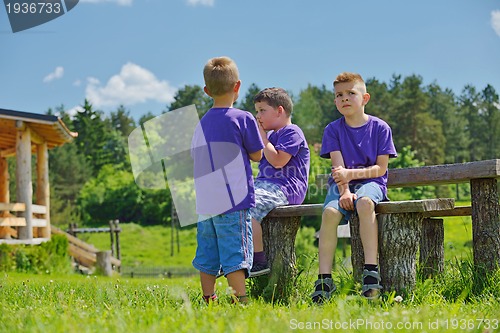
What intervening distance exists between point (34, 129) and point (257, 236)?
1308 centimetres

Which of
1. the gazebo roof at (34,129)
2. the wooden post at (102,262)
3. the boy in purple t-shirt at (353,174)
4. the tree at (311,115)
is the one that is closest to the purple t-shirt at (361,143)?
the boy in purple t-shirt at (353,174)

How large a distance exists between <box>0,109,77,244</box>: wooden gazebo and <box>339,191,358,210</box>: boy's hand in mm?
11826

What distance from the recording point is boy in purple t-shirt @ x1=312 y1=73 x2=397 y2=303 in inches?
163

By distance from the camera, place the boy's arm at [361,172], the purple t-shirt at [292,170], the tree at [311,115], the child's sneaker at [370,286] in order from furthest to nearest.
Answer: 1. the tree at [311,115]
2. the purple t-shirt at [292,170]
3. the boy's arm at [361,172]
4. the child's sneaker at [370,286]

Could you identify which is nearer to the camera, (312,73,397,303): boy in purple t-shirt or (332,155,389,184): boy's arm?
(312,73,397,303): boy in purple t-shirt

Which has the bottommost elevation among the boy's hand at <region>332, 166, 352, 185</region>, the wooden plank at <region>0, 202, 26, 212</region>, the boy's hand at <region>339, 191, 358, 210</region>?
the wooden plank at <region>0, 202, 26, 212</region>

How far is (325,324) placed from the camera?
2697mm

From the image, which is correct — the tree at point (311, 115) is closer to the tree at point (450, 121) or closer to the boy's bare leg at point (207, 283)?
the tree at point (450, 121)

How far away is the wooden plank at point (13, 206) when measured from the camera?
14438 millimetres

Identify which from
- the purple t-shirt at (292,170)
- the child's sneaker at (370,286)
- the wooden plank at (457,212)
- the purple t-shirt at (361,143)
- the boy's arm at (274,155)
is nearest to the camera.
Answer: the child's sneaker at (370,286)

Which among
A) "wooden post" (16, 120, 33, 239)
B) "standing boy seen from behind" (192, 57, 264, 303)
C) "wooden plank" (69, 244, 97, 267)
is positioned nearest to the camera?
"standing boy seen from behind" (192, 57, 264, 303)

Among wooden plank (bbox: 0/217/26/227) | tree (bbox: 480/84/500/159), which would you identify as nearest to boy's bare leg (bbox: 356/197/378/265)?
wooden plank (bbox: 0/217/26/227)

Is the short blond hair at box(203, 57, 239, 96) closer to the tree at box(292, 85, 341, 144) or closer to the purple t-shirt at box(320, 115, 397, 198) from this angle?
the purple t-shirt at box(320, 115, 397, 198)

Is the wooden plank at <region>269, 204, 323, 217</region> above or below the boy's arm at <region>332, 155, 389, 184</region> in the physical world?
below
